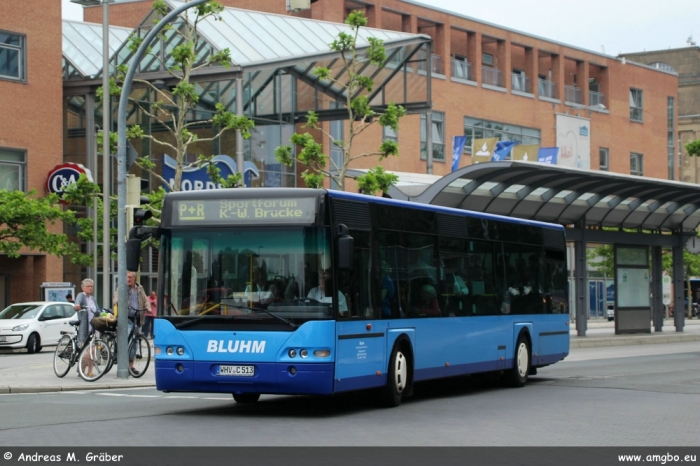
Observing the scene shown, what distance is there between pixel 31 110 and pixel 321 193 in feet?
107

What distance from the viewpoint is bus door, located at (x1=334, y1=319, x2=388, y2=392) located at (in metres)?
13.7

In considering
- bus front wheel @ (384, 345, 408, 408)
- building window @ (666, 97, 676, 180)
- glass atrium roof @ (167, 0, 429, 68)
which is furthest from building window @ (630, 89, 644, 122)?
bus front wheel @ (384, 345, 408, 408)

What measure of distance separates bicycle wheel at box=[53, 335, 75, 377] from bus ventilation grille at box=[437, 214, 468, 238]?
24.2 feet

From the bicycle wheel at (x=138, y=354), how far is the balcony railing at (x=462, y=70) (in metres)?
44.4

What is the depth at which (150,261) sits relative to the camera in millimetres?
48219

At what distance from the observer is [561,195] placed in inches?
1303

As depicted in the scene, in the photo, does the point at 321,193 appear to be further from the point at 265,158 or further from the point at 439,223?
the point at 265,158

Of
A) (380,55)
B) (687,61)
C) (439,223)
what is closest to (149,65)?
(380,55)

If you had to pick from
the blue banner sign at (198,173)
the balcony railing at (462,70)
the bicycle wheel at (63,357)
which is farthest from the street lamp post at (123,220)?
the balcony railing at (462,70)

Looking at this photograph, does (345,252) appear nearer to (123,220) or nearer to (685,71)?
(123,220)

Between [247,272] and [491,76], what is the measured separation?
54111 mm

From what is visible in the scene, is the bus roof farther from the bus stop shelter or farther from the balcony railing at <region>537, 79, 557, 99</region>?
the balcony railing at <region>537, 79, 557, 99</region>

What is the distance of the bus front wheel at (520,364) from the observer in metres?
19.1
